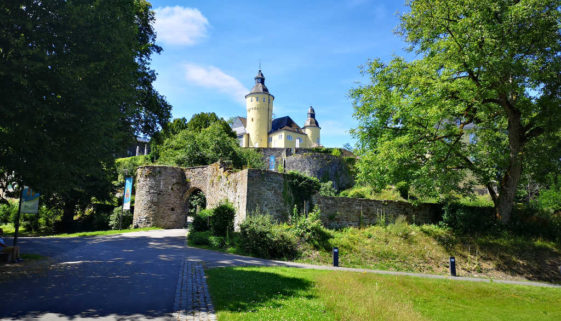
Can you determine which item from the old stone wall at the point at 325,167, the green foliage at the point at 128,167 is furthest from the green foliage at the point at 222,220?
the green foliage at the point at 128,167

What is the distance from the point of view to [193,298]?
271 inches

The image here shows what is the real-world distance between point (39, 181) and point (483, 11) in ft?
56.7

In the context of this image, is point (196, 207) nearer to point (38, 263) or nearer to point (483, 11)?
point (38, 263)

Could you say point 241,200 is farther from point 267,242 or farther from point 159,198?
point 159,198

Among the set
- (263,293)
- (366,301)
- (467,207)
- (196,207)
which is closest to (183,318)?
(263,293)

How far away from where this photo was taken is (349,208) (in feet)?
66.4

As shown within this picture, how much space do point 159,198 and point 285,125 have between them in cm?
4247

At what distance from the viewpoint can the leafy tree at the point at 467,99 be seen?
47.1 feet

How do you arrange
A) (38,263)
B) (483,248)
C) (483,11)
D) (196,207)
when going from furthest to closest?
1. (196,207)
2. (483,248)
3. (483,11)
4. (38,263)

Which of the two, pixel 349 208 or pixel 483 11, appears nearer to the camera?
pixel 483 11

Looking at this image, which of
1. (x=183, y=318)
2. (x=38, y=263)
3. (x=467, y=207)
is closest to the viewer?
(x=183, y=318)

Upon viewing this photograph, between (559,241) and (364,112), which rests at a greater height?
(364,112)

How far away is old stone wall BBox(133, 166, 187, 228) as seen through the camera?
24.8m

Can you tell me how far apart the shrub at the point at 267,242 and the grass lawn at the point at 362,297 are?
10.0 ft
